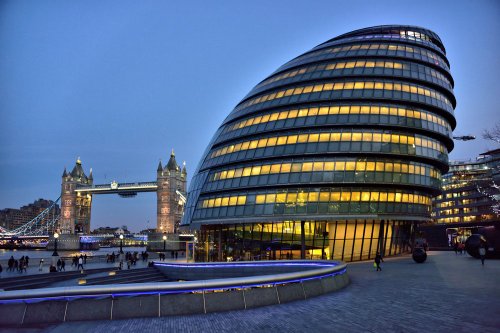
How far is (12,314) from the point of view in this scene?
46.6 feet

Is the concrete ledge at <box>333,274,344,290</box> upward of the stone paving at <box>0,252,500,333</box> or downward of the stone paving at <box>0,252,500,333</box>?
downward

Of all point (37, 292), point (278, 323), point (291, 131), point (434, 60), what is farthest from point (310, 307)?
point (434, 60)

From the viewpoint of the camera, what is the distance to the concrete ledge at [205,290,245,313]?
1582cm

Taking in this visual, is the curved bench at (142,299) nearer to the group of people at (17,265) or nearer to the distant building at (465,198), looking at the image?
the group of people at (17,265)

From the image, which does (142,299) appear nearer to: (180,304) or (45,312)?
(180,304)

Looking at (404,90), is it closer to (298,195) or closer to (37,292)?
(298,195)

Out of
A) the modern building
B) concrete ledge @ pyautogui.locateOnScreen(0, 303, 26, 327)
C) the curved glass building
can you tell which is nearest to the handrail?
concrete ledge @ pyautogui.locateOnScreen(0, 303, 26, 327)

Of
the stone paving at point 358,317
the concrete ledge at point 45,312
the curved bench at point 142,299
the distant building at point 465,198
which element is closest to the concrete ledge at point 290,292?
the curved bench at point 142,299

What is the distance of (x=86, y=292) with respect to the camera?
14.8 metres

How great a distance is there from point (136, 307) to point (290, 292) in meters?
6.92

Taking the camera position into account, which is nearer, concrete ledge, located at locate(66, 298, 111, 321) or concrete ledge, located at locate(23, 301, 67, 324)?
concrete ledge, located at locate(23, 301, 67, 324)

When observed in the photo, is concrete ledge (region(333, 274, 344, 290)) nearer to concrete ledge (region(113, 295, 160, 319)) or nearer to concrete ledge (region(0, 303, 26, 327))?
concrete ledge (region(113, 295, 160, 319))

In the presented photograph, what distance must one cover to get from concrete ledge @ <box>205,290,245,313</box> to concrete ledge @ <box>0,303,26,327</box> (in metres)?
6.68

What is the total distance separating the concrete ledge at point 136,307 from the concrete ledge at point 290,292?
555 cm
